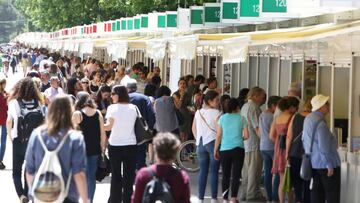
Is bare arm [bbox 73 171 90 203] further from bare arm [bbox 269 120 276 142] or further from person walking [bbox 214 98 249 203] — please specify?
bare arm [bbox 269 120 276 142]

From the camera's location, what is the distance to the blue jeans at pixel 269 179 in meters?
13.2

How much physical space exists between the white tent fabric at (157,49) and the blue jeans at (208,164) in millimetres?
4632

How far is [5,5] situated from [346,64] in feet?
513

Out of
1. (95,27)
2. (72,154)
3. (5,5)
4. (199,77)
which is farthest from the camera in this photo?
(5,5)

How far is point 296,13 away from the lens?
14.5 metres

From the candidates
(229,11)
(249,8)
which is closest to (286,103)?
(249,8)

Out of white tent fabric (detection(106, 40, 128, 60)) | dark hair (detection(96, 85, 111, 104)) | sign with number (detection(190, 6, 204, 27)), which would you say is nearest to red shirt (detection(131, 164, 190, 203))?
dark hair (detection(96, 85, 111, 104))

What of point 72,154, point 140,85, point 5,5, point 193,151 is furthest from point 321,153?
point 5,5

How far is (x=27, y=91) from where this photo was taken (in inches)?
448

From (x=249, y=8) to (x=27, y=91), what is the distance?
558 centimetres

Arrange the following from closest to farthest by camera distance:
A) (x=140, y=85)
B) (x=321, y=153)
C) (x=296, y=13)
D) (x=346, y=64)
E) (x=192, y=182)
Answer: (x=321, y=153) < (x=346, y=64) < (x=296, y=13) < (x=192, y=182) < (x=140, y=85)

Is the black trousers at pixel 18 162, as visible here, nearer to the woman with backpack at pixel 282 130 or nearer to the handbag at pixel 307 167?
the woman with backpack at pixel 282 130

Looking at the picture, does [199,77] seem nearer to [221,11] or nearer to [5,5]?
[221,11]

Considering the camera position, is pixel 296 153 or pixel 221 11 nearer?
pixel 296 153
